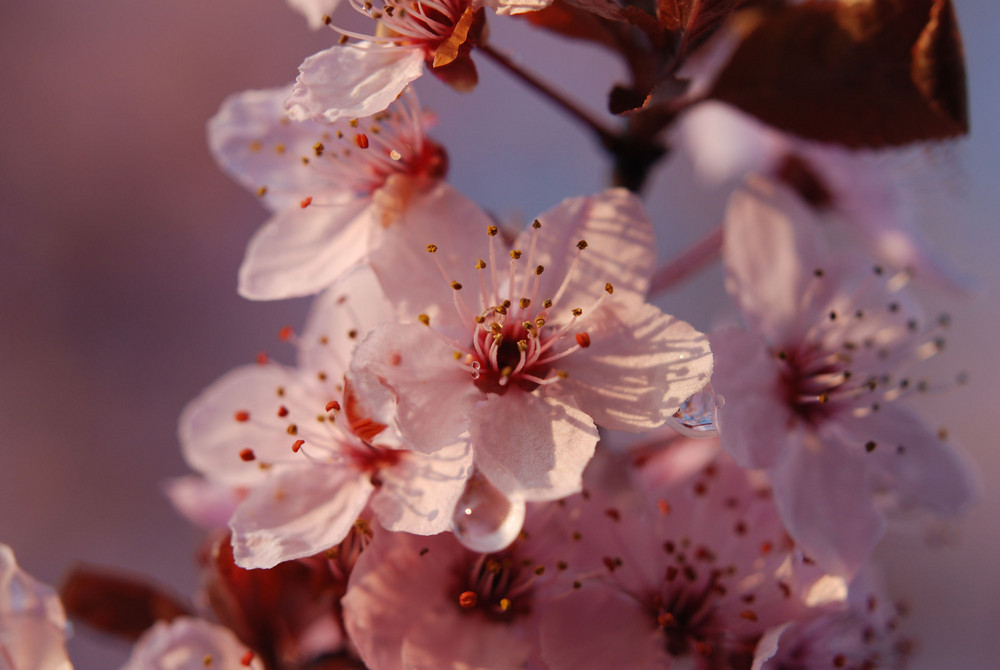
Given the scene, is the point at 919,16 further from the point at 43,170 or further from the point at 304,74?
the point at 43,170

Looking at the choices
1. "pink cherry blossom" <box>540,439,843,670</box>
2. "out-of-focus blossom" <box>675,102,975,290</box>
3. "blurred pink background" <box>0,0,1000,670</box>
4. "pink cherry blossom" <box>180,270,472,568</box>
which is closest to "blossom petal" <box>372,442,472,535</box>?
"pink cherry blossom" <box>180,270,472,568</box>

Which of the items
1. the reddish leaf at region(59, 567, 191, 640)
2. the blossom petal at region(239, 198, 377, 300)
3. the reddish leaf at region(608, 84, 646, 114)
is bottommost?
the reddish leaf at region(59, 567, 191, 640)

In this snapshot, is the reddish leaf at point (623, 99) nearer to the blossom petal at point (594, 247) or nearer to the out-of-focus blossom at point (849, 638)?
the blossom petal at point (594, 247)

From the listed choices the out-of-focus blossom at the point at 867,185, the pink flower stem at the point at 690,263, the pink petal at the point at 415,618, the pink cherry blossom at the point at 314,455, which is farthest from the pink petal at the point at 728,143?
the pink petal at the point at 415,618

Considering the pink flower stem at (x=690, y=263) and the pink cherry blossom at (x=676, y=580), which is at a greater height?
the pink flower stem at (x=690, y=263)

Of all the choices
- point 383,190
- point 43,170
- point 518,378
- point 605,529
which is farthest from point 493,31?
point 43,170

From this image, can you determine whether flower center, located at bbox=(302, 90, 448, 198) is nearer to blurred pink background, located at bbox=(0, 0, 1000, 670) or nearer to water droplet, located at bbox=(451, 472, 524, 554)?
water droplet, located at bbox=(451, 472, 524, 554)

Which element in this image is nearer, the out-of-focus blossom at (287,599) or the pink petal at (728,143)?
the out-of-focus blossom at (287,599)
